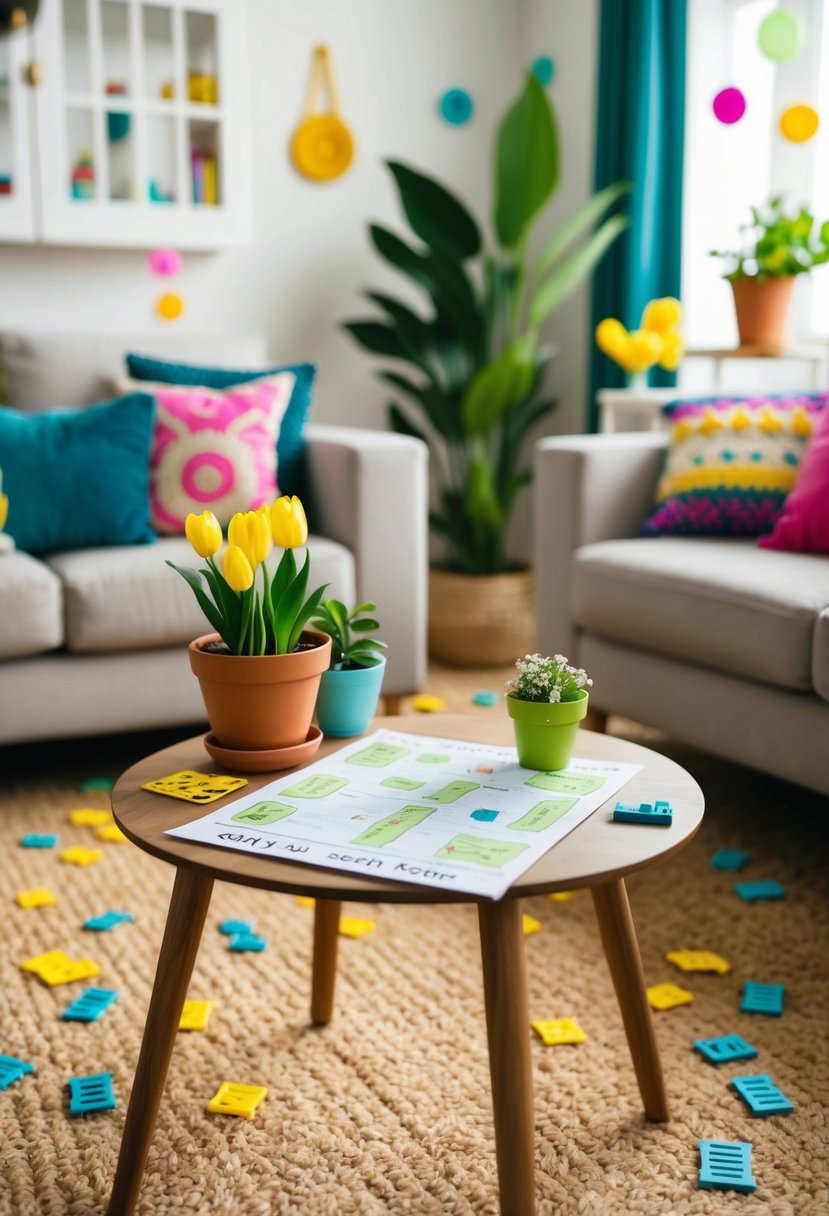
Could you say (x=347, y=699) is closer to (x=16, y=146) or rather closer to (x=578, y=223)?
(x=578, y=223)

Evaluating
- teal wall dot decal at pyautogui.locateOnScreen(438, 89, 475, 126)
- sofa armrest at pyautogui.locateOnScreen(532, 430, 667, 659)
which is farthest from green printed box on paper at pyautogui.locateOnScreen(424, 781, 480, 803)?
teal wall dot decal at pyautogui.locateOnScreen(438, 89, 475, 126)

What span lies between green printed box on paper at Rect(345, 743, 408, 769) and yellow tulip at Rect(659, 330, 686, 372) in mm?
1870

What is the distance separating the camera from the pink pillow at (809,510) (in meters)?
2.20

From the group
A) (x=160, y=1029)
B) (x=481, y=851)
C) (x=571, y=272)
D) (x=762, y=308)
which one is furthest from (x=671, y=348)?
(x=160, y=1029)

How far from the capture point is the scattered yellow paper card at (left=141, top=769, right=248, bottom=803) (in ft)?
3.85

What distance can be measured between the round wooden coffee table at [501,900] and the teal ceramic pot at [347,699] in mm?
22

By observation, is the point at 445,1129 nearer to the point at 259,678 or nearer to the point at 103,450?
the point at 259,678

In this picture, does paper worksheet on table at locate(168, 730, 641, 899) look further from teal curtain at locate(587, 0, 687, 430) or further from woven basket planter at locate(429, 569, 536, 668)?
teal curtain at locate(587, 0, 687, 430)

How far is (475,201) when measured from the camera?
397 centimetres

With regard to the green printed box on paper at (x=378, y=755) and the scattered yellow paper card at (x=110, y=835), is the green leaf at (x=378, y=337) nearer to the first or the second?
the scattered yellow paper card at (x=110, y=835)

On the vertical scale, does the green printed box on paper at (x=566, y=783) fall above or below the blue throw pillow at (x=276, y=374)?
below

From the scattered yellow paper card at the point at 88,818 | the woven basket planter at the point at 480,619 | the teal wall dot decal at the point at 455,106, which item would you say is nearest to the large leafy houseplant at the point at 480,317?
the woven basket planter at the point at 480,619

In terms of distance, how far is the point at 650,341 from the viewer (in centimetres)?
290

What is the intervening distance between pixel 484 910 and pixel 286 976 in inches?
28.4
